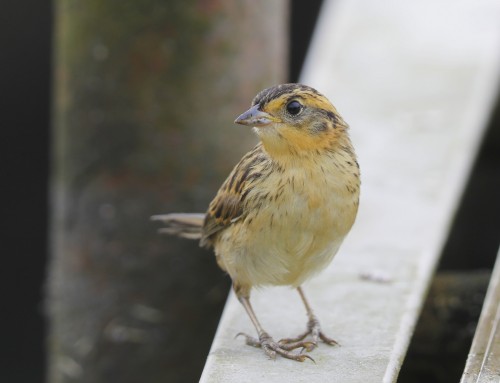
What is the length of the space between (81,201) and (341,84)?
5.51ft

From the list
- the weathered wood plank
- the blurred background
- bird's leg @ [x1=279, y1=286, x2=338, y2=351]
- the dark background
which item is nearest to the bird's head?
bird's leg @ [x1=279, y1=286, x2=338, y2=351]

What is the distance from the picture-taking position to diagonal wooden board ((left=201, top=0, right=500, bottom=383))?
4312mm

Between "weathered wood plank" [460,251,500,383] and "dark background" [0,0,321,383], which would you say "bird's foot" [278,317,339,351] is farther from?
"dark background" [0,0,321,383]

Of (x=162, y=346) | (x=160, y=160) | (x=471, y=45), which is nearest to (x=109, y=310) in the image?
(x=162, y=346)

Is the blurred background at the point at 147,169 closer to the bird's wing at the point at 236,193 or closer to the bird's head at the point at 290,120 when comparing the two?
the bird's wing at the point at 236,193

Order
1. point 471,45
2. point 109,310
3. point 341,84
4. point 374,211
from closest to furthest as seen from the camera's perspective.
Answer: point 374,211 < point 109,310 < point 341,84 < point 471,45

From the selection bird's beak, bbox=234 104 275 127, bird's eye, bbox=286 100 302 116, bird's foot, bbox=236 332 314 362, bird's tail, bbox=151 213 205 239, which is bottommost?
bird's foot, bbox=236 332 314 362

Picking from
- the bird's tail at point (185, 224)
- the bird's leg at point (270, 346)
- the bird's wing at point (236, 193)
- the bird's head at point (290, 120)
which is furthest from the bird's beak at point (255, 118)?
the bird's tail at point (185, 224)

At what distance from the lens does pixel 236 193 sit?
446 cm

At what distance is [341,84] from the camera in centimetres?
662

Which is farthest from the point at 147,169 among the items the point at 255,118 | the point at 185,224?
the point at 255,118

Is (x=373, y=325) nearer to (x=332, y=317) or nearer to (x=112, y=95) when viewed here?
(x=332, y=317)

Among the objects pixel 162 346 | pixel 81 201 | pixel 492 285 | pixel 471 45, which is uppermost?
pixel 471 45

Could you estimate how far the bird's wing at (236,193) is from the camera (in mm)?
4363
